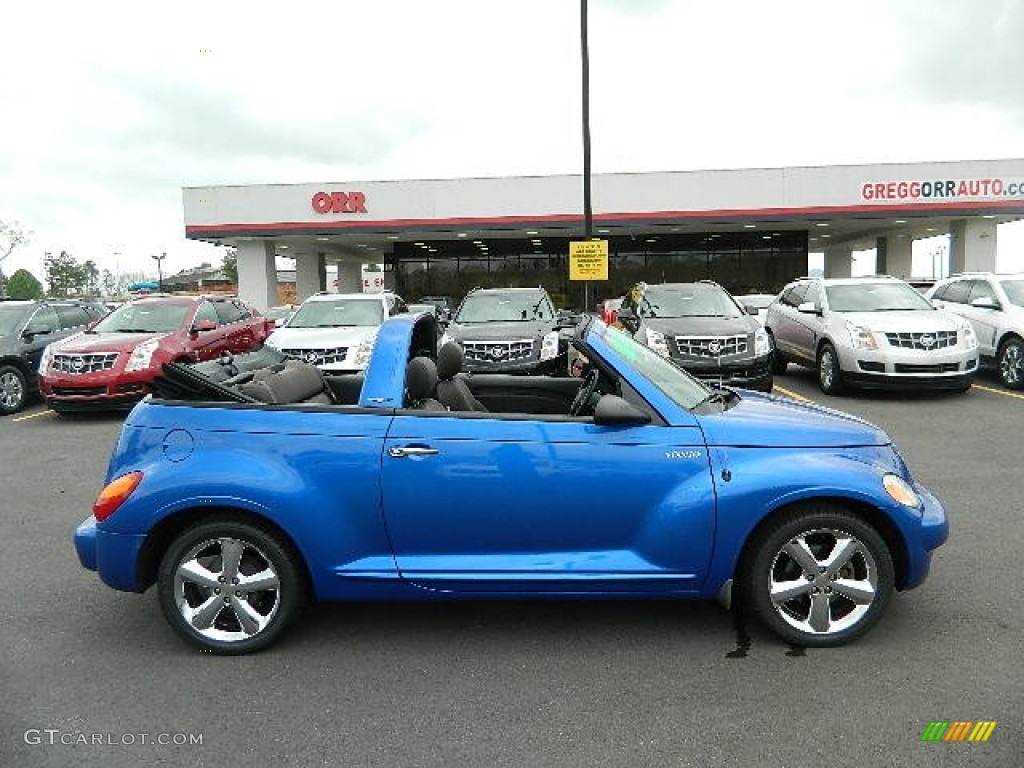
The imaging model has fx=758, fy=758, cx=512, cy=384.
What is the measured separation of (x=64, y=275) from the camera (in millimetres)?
111938

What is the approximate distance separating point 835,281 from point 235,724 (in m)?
11.1

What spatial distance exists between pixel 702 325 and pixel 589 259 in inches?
193

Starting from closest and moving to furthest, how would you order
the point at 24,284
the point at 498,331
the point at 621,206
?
the point at 498,331, the point at 621,206, the point at 24,284

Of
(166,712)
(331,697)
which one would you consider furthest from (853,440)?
(166,712)

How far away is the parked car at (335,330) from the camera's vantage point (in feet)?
35.5

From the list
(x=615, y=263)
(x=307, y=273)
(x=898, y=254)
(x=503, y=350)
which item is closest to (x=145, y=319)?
(x=503, y=350)

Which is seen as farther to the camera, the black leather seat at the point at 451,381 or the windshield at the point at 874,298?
the windshield at the point at 874,298

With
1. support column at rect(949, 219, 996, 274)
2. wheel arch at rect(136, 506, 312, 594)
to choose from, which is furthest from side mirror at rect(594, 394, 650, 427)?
support column at rect(949, 219, 996, 274)

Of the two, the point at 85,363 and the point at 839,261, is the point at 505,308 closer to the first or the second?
the point at 85,363

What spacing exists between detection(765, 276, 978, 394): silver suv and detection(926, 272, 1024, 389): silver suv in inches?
41.9

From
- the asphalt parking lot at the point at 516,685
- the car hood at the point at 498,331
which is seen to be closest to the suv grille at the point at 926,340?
the car hood at the point at 498,331

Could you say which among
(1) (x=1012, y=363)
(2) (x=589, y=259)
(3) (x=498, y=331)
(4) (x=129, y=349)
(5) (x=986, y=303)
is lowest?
(1) (x=1012, y=363)

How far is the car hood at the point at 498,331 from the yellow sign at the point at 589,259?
3213 mm

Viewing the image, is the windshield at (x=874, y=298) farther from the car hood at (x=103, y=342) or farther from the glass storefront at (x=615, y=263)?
the glass storefront at (x=615, y=263)
